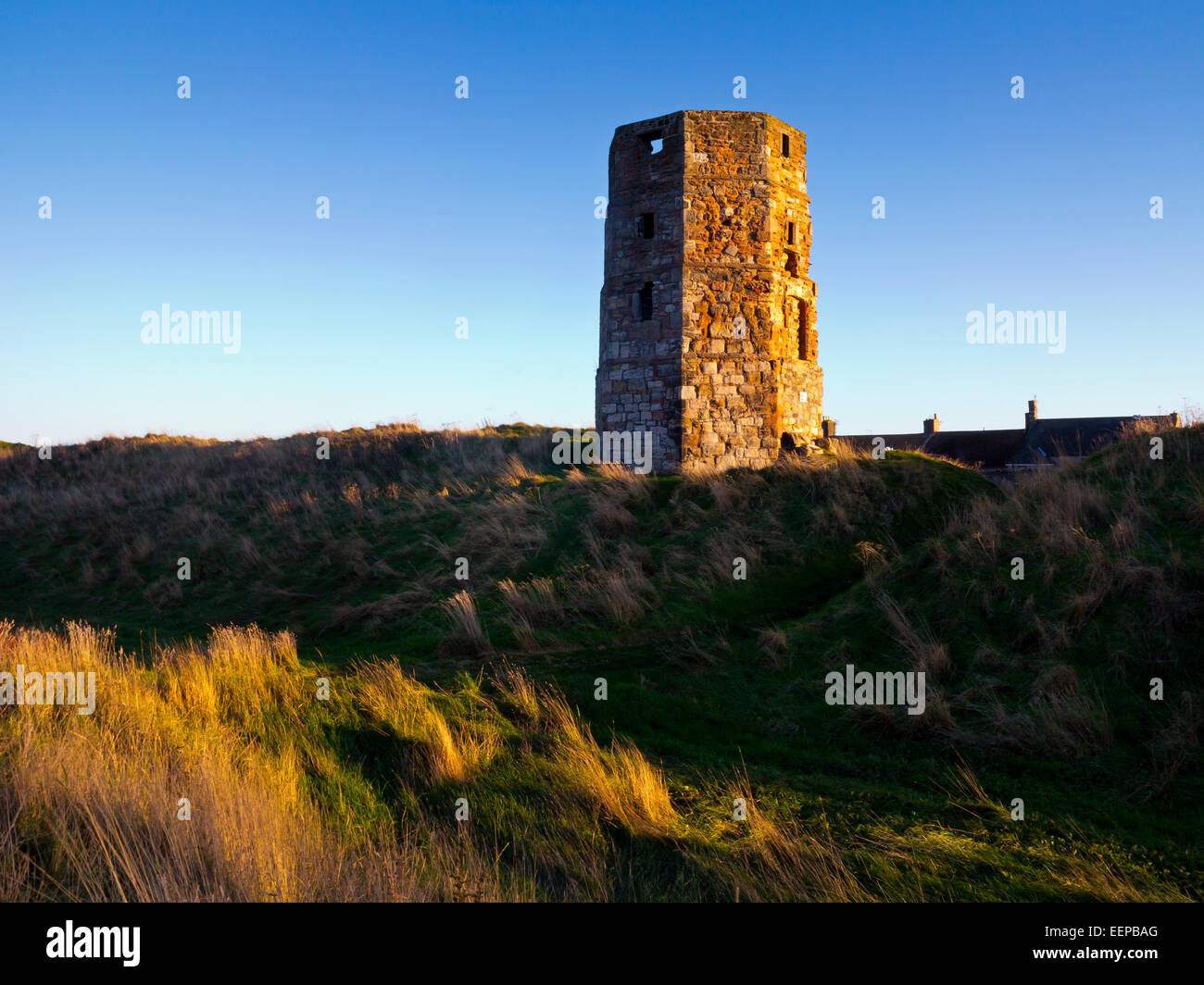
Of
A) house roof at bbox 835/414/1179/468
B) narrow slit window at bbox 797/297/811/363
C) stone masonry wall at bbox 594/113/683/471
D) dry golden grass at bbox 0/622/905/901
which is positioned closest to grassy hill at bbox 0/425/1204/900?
dry golden grass at bbox 0/622/905/901

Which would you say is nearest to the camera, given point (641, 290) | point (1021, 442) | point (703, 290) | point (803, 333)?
point (703, 290)

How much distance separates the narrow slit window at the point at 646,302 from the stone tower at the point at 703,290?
31mm

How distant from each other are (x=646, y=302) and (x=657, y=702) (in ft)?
38.6

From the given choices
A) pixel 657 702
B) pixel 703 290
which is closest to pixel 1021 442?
pixel 703 290

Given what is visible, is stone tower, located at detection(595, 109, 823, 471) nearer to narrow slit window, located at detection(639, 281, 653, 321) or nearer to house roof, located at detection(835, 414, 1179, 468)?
narrow slit window, located at detection(639, 281, 653, 321)

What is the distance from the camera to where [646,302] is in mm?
17359

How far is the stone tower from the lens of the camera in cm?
1662

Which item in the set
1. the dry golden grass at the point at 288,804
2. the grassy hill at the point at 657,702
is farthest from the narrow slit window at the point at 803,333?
the dry golden grass at the point at 288,804

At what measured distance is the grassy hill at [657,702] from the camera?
13.4ft

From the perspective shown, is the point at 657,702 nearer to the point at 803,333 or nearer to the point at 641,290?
the point at 641,290

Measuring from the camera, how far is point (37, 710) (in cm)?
531

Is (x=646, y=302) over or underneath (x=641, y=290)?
underneath

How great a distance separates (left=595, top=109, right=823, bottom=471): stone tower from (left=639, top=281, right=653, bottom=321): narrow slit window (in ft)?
0.10
